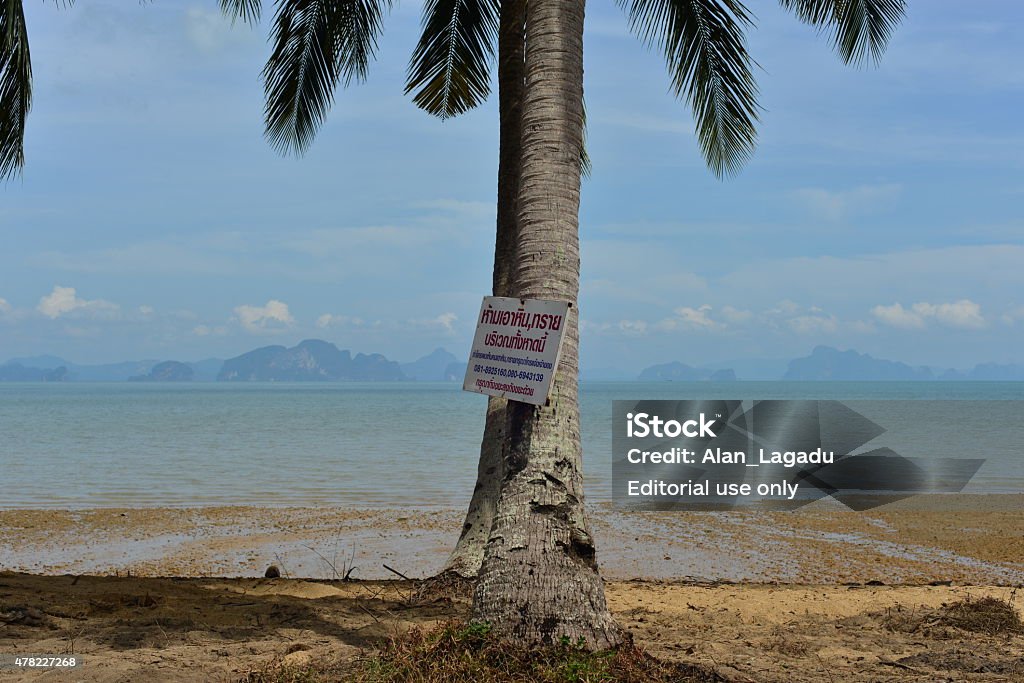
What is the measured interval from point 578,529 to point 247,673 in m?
1.93

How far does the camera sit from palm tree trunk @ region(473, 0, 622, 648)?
15.6ft

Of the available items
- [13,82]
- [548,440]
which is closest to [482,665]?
[548,440]

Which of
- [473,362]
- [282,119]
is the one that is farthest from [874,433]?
[473,362]

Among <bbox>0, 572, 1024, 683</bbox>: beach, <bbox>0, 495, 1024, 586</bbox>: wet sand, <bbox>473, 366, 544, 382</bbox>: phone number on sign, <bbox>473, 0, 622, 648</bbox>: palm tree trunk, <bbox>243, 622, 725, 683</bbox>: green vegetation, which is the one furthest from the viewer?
<bbox>0, 495, 1024, 586</bbox>: wet sand

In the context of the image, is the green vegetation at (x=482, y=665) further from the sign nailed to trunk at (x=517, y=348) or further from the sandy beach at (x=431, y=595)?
the sign nailed to trunk at (x=517, y=348)

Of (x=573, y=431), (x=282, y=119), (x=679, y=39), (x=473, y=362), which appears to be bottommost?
(x=573, y=431)

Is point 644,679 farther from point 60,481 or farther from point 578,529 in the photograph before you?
point 60,481

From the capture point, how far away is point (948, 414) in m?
59.5

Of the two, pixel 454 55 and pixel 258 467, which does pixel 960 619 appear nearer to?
pixel 454 55

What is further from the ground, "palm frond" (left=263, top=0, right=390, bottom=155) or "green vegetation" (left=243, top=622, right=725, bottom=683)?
"palm frond" (left=263, top=0, right=390, bottom=155)

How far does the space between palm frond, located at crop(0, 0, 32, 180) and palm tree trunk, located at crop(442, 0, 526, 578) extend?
13.1 feet

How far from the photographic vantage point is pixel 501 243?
807 cm

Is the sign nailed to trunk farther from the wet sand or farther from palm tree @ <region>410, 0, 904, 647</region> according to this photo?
the wet sand

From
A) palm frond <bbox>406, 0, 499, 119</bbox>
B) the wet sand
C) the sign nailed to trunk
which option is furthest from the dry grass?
palm frond <bbox>406, 0, 499, 119</bbox>
